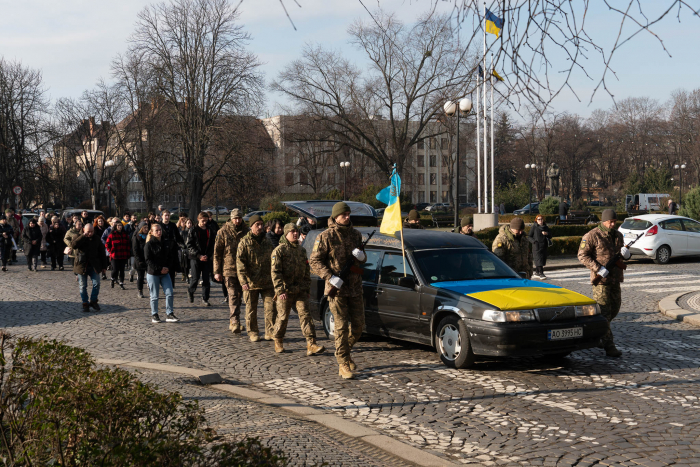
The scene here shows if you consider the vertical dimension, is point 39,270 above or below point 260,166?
below

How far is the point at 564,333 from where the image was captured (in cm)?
783

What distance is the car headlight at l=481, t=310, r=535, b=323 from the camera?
304 inches

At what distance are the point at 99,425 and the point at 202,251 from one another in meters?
10.5

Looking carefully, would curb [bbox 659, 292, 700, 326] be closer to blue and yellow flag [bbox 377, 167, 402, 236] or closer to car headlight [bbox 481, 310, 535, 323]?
car headlight [bbox 481, 310, 535, 323]

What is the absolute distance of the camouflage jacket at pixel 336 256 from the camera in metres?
8.13

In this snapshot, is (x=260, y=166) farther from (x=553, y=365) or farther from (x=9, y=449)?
(x=9, y=449)

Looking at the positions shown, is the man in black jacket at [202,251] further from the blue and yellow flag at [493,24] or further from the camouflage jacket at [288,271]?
the blue and yellow flag at [493,24]

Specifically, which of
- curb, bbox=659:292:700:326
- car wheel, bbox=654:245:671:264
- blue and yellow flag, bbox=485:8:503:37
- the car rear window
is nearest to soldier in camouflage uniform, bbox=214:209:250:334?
curb, bbox=659:292:700:326

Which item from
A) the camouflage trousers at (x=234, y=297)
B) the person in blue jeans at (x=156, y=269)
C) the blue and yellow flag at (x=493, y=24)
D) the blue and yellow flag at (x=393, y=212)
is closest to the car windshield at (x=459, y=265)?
the blue and yellow flag at (x=393, y=212)

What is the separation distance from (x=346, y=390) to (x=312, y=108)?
43226mm

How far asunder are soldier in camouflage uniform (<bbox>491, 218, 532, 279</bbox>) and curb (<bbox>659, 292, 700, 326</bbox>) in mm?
2789

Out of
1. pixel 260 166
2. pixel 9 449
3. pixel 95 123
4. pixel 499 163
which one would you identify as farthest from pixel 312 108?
pixel 9 449

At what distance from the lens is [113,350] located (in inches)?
369

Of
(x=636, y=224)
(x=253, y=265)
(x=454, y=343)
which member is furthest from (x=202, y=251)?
(x=636, y=224)
